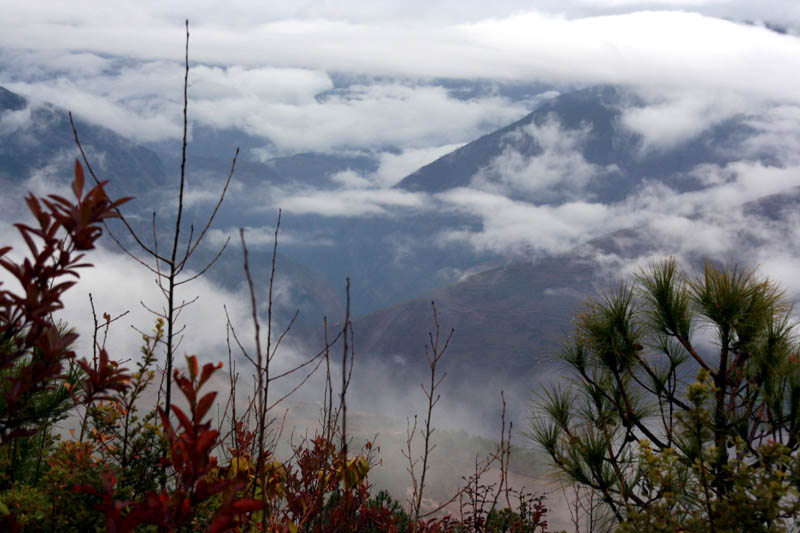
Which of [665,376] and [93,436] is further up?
[665,376]

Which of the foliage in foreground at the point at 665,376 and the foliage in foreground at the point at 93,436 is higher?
the foliage in foreground at the point at 665,376

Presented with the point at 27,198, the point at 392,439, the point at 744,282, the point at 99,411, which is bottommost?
the point at 99,411

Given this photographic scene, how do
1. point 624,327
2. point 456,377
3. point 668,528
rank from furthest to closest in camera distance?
1. point 456,377
2. point 624,327
3. point 668,528

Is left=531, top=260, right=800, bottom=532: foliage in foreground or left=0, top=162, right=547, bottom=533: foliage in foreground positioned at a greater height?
left=531, top=260, right=800, bottom=532: foliage in foreground

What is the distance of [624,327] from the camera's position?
14.3 ft

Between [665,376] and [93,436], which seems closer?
[93,436]

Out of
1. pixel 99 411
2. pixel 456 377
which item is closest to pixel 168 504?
pixel 99 411

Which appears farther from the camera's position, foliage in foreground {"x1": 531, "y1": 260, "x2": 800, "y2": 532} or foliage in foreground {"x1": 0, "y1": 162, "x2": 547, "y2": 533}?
foliage in foreground {"x1": 531, "y1": 260, "x2": 800, "y2": 532}

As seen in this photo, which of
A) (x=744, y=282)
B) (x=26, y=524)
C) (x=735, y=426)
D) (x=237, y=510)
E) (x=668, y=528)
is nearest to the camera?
(x=237, y=510)

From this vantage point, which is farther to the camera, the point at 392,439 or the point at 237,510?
the point at 392,439

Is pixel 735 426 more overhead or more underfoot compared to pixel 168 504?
more overhead

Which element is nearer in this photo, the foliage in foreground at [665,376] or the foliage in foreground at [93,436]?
the foliage in foreground at [93,436]

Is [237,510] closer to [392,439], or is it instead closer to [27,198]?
[27,198]

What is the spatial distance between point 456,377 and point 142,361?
182 metres
